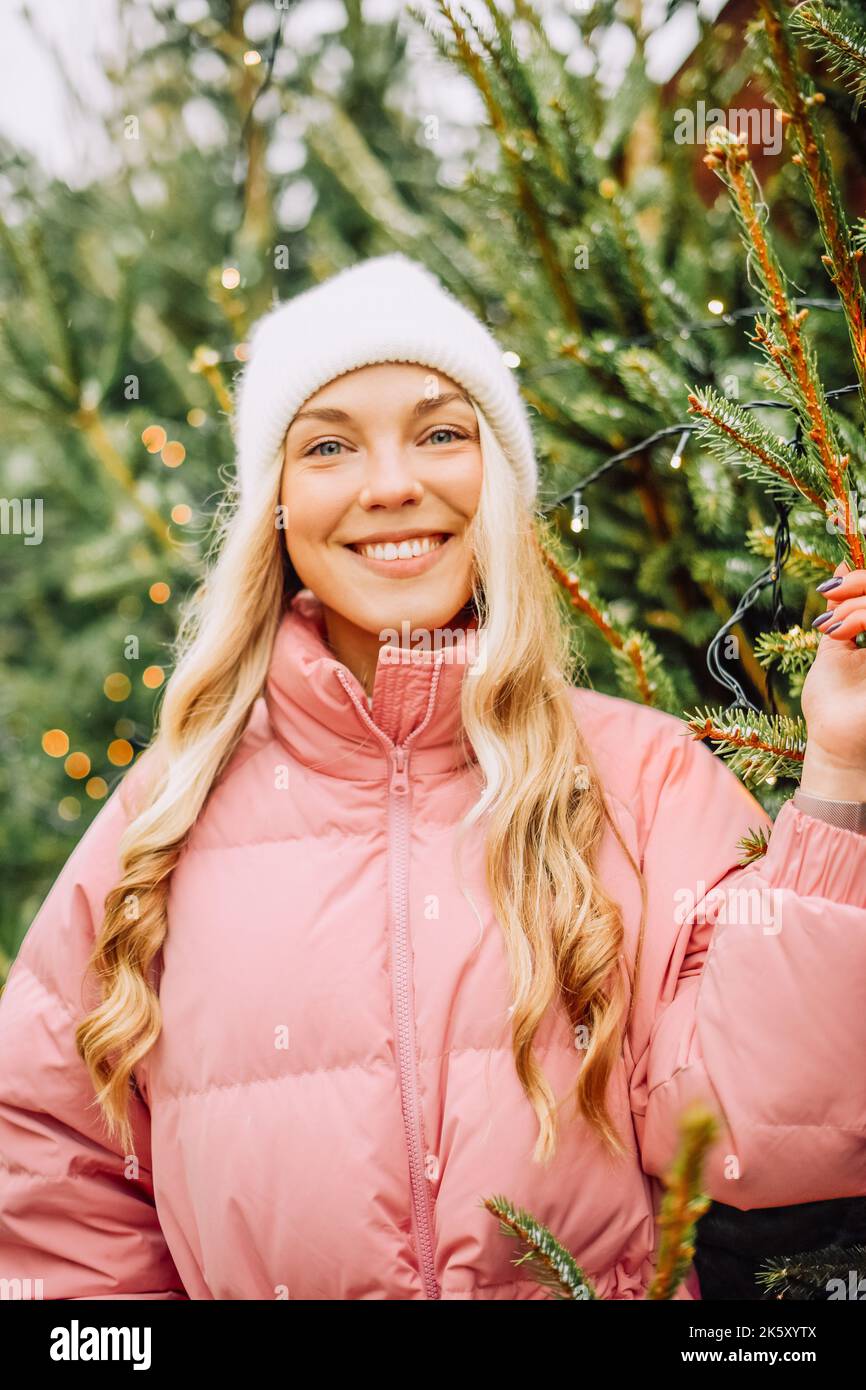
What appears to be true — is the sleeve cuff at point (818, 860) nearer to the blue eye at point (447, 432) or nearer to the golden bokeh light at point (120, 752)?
the blue eye at point (447, 432)

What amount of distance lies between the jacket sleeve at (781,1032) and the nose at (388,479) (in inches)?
29.2

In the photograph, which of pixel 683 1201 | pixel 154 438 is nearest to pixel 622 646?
pixel 683 1201

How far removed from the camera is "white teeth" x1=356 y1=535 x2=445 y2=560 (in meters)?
1.72

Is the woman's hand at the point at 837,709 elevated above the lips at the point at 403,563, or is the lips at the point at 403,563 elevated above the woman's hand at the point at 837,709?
the lips at the point at 403,563

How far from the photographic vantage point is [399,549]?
1724 millimetres

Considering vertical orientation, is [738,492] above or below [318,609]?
above

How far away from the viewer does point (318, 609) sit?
1.96 meters

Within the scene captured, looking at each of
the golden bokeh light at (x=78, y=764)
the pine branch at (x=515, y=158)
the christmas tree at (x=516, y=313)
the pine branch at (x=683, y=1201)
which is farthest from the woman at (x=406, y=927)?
the golden bokeh light at (x=78, y=764)

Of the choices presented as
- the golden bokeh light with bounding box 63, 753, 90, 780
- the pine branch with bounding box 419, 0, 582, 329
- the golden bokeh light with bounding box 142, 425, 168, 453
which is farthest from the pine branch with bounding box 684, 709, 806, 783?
the golden bokeh light with bounding box 63, 753, 90, 780

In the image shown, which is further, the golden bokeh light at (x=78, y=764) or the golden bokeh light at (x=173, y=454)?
the golden bokeh light at (x=78, y=764)

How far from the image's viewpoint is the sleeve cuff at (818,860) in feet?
4.37
